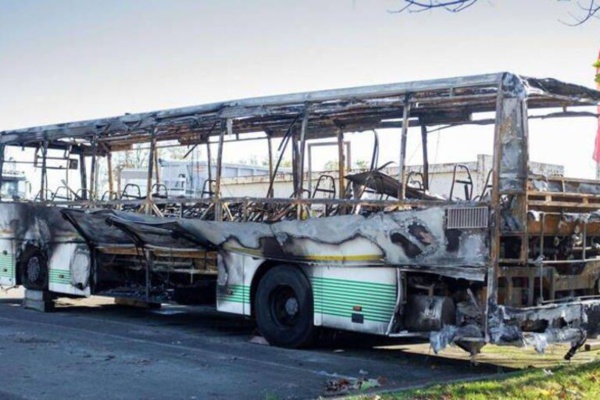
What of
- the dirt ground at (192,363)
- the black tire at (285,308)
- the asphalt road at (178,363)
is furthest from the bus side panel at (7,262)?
the black tire at (285,308)

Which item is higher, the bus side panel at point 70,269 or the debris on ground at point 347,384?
the bus side panel at point 70,269

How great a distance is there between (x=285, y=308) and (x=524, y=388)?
4.21m

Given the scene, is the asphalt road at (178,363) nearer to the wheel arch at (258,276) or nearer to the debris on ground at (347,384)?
the debris on ground at (347,384)

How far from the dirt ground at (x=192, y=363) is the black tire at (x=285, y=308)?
0.23 m

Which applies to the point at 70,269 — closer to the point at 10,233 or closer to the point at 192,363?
the point at 10,233

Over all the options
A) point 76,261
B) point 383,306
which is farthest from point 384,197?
point 76,261

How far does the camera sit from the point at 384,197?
1074cm

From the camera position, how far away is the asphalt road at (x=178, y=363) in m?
7.83

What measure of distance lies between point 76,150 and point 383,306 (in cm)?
804

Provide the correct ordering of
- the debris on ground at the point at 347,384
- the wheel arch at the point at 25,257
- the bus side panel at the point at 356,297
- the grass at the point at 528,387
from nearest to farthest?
the grass at the point at 528,387
the debris on ground at the point at 347,384
the bus side panel at the point at 356,297
the wheel arch at the point at 25,257

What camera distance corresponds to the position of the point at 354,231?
9719 millimetres

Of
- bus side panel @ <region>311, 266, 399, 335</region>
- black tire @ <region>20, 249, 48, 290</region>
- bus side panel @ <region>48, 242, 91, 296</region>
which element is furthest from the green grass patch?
black tire @ <region>20, 249, 48, 290</region>

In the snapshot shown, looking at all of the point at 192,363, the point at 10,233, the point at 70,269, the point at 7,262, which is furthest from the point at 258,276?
the point at 7,262

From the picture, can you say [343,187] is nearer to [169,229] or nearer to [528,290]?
[169,229]
